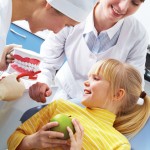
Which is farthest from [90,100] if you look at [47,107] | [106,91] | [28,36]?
[28,36]

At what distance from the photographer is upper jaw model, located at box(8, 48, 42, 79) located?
1.56 metres

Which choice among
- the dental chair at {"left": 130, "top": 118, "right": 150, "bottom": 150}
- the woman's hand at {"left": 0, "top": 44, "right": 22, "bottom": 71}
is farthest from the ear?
the woman's hand at {"left": 0, "top": 44, "right": 22, "bottom": 71}

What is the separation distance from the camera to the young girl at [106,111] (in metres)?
1.34

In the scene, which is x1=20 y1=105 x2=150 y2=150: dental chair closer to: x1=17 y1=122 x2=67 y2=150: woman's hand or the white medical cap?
x1=17 y1=122 x2=67 y2=150: woman's hand

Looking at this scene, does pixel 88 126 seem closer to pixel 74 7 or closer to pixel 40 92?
pixel 40 92

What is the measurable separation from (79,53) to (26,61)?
30 centimetres

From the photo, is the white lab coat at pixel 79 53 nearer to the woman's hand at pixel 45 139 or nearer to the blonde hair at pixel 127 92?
the blonde hair at pixel 127 92

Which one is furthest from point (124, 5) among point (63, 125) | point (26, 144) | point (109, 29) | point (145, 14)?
point (145, 14)

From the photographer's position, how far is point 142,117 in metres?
1.48

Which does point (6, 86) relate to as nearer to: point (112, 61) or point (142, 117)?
point (112, 61)

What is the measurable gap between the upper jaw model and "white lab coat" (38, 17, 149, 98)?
0.09m

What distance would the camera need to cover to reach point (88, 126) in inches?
53.7

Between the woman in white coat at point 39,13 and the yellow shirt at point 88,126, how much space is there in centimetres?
43

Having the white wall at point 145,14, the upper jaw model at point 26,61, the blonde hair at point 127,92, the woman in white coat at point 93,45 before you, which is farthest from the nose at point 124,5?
the white wall at point 145,14
